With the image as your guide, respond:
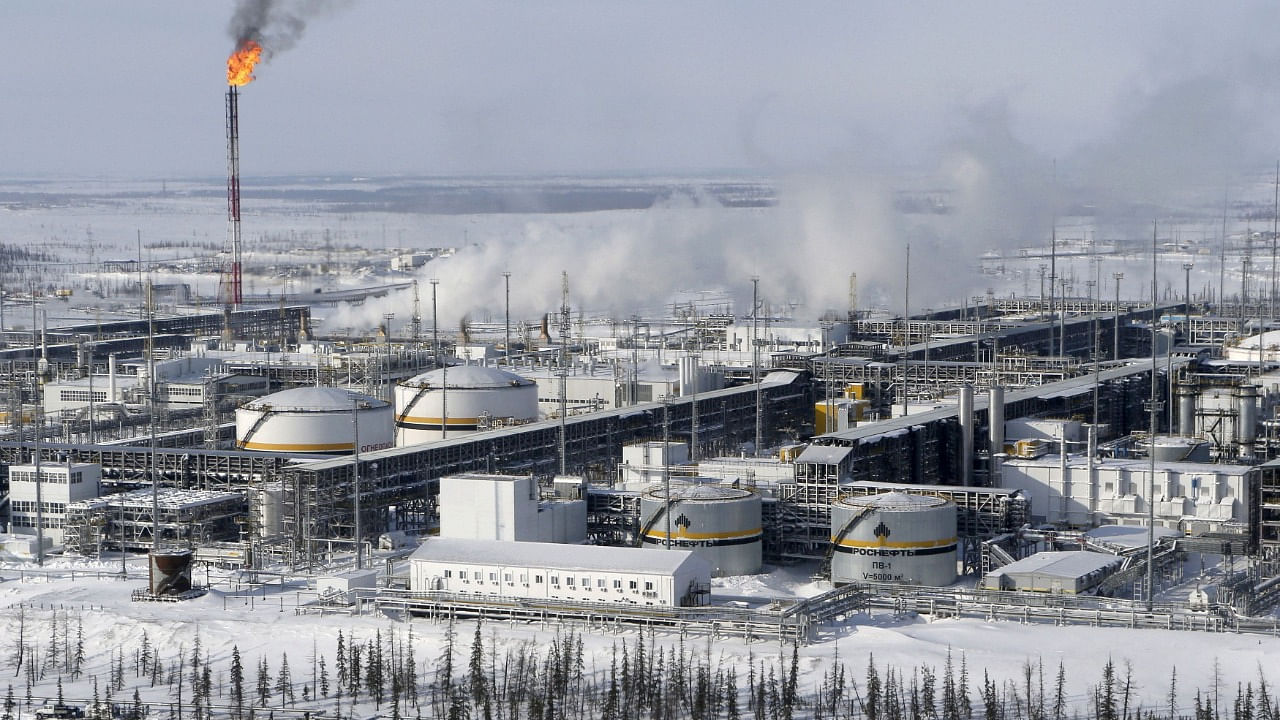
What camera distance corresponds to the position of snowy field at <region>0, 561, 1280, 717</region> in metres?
30.2

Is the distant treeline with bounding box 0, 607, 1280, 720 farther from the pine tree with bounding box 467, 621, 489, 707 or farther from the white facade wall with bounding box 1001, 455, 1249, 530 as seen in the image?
the white facade wall with bounding box 1001, 455, 1249, 530

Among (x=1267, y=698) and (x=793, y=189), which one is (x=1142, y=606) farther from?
(x=793, y=189)

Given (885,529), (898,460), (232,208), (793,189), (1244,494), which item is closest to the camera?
(885,529)

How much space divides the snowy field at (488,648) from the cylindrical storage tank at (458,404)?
1508 centimetres

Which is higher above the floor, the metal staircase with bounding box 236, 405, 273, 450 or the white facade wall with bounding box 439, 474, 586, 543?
the metal staircase with bounding box 236, 405, 273, 450

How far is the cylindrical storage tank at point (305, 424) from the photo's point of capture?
4681 centimetres

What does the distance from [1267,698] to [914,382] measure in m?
32.2

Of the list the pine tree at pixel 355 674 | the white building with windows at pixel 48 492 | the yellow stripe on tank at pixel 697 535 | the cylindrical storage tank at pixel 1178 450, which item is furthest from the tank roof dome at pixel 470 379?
the pine tree at pixel 355 674

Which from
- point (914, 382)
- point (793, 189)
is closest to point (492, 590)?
point (914, 382)

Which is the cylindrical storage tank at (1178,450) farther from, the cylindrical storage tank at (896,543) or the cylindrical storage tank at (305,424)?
the cylindrical storage tank at (305,424)

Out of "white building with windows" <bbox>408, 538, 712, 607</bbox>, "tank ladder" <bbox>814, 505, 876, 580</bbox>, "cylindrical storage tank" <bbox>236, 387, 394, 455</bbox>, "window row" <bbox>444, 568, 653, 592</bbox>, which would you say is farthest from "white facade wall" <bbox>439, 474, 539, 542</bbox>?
"cylindrical storage tank" <bbox>236, 387, 394, 455</bbox>

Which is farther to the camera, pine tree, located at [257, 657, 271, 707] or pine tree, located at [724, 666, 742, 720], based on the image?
pine tree, located at [257, 657, 271, 707]

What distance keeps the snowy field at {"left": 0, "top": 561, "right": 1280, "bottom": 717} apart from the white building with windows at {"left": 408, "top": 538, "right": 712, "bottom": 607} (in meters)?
1.06

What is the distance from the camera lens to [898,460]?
43719 mm
